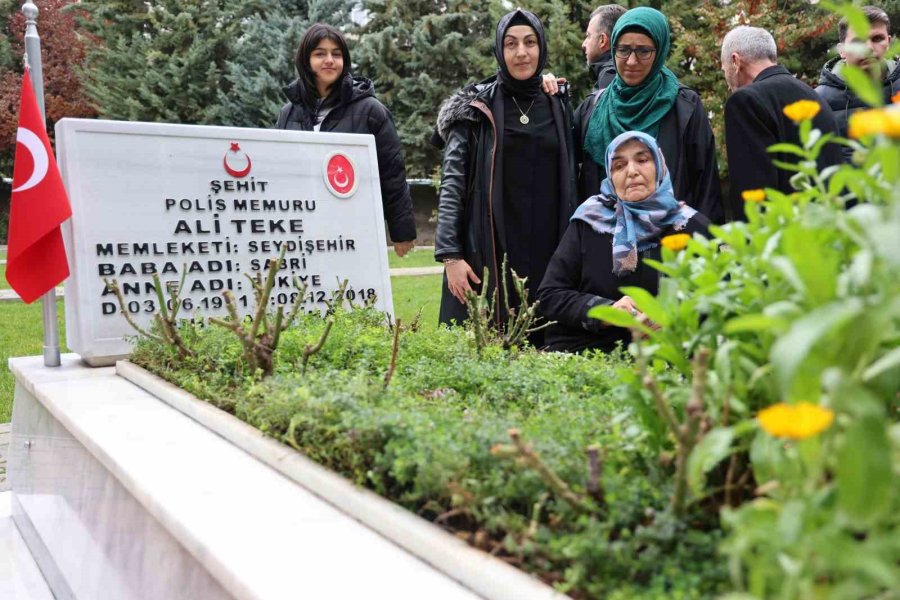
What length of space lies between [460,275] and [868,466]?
3121 millimetres

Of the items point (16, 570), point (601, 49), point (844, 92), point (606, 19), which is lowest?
point (16, 570)

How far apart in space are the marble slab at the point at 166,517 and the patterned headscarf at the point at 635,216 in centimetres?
153

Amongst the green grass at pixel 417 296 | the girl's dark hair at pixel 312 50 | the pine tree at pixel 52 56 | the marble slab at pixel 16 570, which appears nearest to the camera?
the marble slab at pixel 16 570

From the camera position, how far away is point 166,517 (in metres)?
1.86

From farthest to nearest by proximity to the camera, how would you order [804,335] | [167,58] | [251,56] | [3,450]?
[167,58]
[251,56]
[3,450]
[804,335]

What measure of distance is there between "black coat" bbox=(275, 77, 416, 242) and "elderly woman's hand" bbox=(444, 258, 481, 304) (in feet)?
3.04

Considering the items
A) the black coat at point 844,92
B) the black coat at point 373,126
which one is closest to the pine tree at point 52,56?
the black coat at point 373,126

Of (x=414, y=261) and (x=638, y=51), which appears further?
(x=414, y=261)

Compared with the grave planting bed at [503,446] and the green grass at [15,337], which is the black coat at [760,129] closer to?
the grave planting bed at [503,446]

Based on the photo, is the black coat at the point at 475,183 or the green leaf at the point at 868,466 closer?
the green leaf at the point at 868,466

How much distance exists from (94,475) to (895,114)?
2.40 meters

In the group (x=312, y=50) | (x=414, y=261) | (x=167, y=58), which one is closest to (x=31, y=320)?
(x=312, y=50)

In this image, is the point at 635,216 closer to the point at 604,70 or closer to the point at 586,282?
the point at 586,282

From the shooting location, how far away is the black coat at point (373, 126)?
15.9 ft
